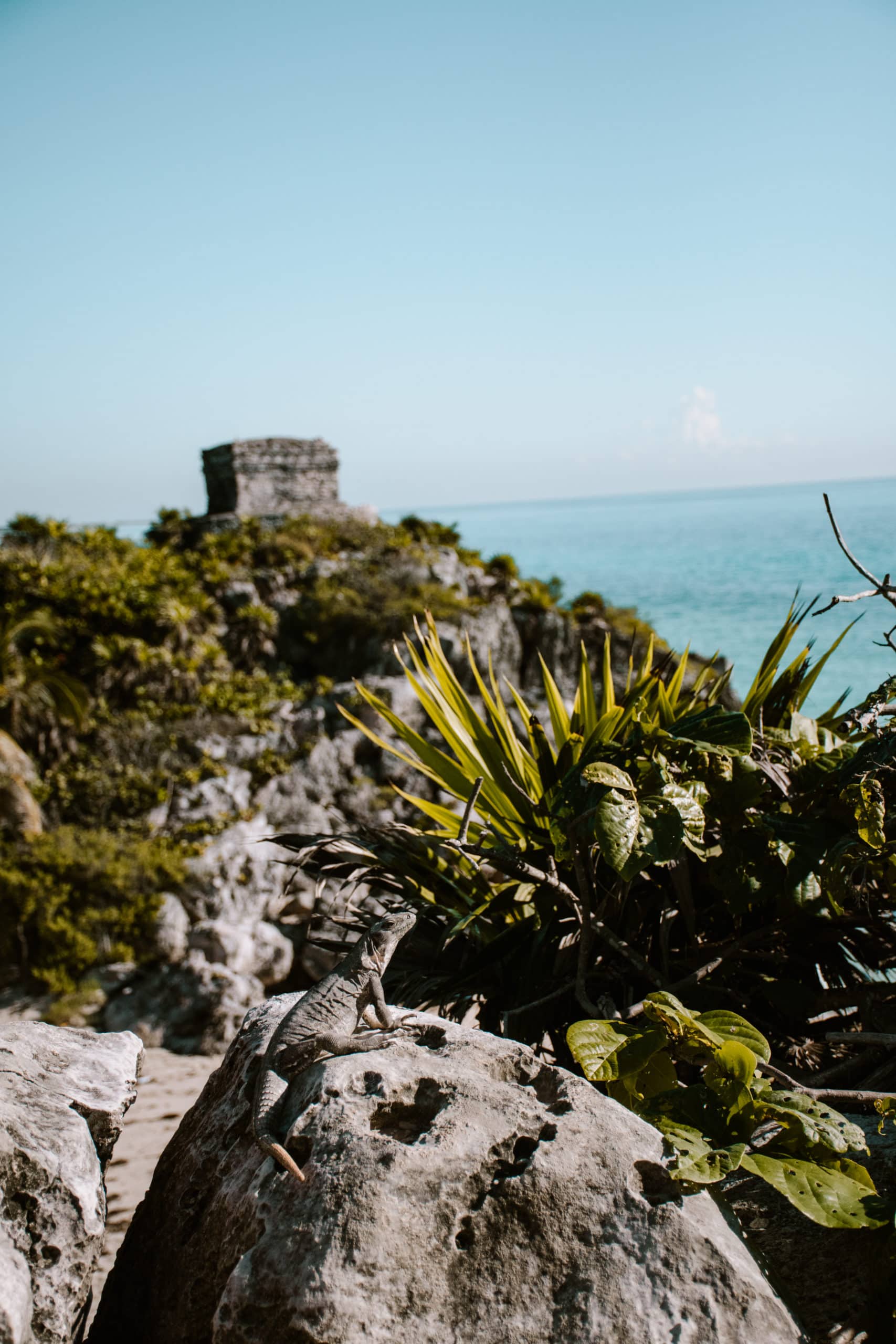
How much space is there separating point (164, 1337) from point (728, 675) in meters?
2.04

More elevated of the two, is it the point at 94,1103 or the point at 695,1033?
the point at 695,1033

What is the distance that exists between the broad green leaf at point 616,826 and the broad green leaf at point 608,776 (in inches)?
1.0

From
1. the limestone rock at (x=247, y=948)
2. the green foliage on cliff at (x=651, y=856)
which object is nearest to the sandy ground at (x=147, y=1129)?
the limestone rock at (x=247, y=948)

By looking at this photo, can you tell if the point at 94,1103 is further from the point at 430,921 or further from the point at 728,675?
the point at 728,675

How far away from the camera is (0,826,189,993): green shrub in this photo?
34.1 ft

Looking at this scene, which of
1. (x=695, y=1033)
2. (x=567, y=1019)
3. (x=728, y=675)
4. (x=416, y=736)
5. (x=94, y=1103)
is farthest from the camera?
(x=416, y=736)

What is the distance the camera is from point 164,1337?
1.56 m

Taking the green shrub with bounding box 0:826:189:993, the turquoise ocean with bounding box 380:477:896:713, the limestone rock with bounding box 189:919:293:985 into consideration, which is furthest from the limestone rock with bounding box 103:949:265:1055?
the turquoise ocean with bounding box 380:477:896:713

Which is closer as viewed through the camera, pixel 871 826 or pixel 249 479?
pixel 871 826

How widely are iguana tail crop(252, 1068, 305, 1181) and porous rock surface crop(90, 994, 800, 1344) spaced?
0.02m

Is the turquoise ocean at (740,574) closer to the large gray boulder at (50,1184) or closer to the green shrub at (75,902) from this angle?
the large gray boulder at (50,1184)

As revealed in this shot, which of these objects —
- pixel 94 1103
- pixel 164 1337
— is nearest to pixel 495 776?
pixel 94 1103

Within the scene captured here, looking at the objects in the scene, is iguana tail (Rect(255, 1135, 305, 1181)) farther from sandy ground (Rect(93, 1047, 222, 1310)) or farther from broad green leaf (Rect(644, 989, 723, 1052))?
sandy ground (Rect(93, 1047, 222, 1310))

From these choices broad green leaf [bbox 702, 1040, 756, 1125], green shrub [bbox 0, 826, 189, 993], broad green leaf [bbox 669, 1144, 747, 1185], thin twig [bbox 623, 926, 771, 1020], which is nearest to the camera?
broad green leaf [bbox 669, 1144, 747, 1185]
